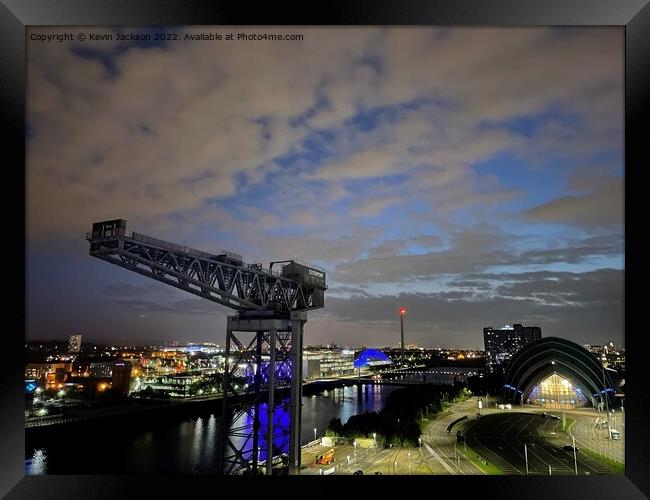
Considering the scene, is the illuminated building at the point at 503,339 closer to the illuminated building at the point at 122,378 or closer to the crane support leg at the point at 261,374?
the illuminated building at the point at 122,378

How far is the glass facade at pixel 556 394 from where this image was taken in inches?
1214

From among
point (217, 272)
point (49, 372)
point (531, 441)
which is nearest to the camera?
point (217, 272)

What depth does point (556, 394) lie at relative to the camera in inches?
1257

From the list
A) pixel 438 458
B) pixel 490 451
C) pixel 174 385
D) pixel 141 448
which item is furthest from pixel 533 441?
pixel 174 385

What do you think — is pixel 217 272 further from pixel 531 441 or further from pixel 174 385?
pixel 174 385

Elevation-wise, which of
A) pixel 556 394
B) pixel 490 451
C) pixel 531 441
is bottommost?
pixel 556 394

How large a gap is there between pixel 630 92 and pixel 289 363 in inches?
362

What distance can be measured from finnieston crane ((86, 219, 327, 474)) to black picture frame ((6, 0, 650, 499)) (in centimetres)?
309

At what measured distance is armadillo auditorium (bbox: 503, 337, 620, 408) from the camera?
93.9 ft

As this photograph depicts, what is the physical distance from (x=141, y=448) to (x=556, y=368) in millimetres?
25727

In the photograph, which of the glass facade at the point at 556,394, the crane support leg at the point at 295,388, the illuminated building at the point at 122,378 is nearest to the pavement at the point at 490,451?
the crane support leg at the point at 295,388

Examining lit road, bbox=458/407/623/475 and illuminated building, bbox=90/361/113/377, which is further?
illuminated building, bbox=90/361/113/377

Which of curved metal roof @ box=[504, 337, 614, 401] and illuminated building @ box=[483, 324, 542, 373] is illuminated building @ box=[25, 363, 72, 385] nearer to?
curved metal roof @ box=[504, 337, 614, 401]

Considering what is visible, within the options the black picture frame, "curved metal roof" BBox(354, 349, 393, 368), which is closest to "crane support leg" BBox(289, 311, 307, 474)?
the black picture frame
